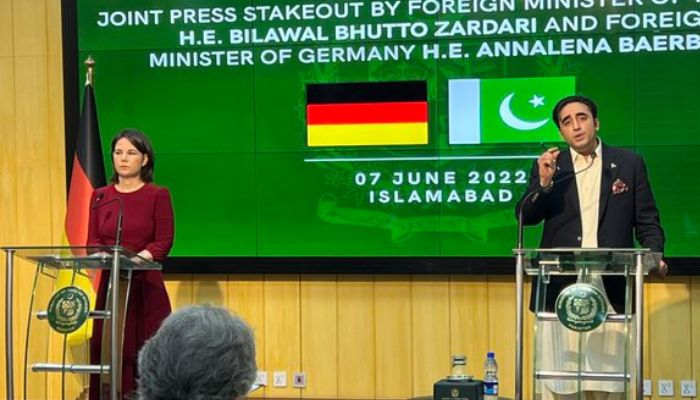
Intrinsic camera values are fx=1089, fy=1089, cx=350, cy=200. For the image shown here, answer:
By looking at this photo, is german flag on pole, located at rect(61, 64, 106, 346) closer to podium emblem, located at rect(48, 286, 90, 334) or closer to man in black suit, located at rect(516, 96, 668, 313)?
podium emblem, located at rect(48, 286, 90, 334)

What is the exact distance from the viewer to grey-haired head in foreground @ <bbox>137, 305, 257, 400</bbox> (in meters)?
1.78

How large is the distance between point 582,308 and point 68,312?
187cm

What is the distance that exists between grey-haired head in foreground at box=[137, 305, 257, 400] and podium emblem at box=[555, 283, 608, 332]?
206 centimetres

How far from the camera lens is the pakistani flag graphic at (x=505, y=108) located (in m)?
5.41

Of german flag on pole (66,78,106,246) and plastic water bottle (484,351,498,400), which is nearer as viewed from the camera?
plastic water bottle (484,351,498,400)

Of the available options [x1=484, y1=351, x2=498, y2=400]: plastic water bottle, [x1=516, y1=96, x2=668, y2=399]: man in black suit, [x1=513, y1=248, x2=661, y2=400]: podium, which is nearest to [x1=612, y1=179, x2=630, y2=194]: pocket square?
[x1=516, y1=96, x2=668, y2=399]: man in black suit

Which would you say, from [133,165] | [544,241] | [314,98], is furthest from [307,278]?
[544,241]

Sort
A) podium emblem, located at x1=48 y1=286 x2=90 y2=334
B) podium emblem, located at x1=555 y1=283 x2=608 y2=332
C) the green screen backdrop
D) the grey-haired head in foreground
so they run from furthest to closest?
the green screen backdrop, podium emblem, located at x1=48 y1=286 x2=90 y2=334, podium emblem, located at x1=555 y1=283 x2=608 y2=332, the grey-haired head in foreground

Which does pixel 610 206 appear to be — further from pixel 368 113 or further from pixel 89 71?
pixel 89 71

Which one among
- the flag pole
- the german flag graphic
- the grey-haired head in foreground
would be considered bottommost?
the grey-haired head in foreground

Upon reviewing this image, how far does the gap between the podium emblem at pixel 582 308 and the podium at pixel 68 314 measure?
1.62m

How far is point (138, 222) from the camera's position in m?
4.76

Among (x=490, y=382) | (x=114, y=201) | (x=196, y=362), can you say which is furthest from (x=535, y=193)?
(x=196, y=362)

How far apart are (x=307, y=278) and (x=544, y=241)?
1705 millimetres
